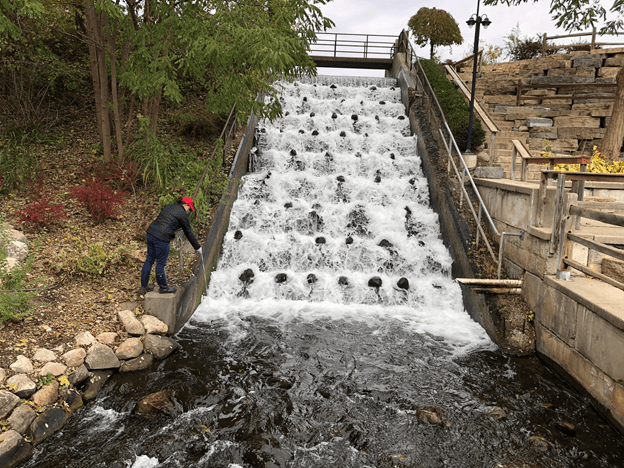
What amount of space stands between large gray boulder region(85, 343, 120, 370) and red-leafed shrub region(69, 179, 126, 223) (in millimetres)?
3428

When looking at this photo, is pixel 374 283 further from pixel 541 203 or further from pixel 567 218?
pixel 567 218

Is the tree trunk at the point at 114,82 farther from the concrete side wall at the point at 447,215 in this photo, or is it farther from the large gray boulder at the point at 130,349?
the concrete side wall at the point at 447,215

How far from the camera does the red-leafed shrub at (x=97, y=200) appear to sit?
8.04 meters

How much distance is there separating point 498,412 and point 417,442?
115cm

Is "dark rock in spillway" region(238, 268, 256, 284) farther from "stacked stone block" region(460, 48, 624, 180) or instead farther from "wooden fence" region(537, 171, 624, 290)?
"stacked stone block" region(460, 48, 624, 180)

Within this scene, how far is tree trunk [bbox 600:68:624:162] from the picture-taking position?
11.9m

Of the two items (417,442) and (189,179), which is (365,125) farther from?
(417,442)

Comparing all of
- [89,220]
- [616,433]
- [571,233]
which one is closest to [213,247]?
Result: [89,220]

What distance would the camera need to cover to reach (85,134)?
11664mm

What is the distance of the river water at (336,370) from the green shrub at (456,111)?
5.24 ft

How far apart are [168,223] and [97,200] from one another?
2.55 metres

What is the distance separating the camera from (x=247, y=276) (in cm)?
833

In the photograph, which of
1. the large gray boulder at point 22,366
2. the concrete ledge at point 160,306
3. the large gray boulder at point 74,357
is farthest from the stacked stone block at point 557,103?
the large gray boulder at point 22,366

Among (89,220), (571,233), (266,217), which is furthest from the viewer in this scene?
(266,217)
